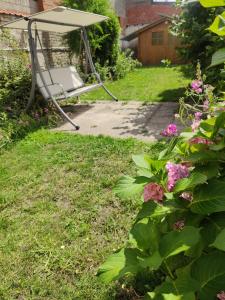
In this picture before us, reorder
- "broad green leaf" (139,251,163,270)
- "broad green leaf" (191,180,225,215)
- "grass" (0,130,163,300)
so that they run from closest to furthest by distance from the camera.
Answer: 1. "broad green leaf" (139,251,163,270)
2. "broad green leaf" (191,180,225,215)
3. "grass" (0,130,163,300)

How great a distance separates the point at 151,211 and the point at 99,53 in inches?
484

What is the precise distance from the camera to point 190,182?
3.67ft

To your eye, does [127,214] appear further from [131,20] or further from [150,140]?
[131,20]

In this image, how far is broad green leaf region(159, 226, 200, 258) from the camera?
1.00 meters

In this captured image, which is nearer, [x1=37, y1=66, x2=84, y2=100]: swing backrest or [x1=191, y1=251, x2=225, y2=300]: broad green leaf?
[x1=191, y1=251, x2=225, y2=300]: broad green leaf

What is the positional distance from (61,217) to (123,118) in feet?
11.9

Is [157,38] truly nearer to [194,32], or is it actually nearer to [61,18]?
[194,32]

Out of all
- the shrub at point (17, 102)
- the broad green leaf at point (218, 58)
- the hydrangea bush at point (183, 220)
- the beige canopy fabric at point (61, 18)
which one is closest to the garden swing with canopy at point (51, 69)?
the beige canopy fabric at point (61, 18)

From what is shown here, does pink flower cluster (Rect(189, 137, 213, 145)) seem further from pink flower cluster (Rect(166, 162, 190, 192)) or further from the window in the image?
the window

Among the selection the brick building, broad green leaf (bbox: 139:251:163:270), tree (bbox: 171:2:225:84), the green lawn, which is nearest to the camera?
broad green leaf (bbox: 139:251:163:270)

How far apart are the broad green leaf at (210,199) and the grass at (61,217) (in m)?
0.98

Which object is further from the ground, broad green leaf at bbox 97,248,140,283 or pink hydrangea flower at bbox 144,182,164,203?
pink hydrangea flower at bbox 144,182,164,203

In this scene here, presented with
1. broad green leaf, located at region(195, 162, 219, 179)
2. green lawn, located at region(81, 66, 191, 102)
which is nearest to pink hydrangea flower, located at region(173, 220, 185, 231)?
broad green leaf, located at region(195, 162, 219, 179)

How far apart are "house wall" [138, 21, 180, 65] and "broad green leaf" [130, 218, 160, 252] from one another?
2100 centimetres
